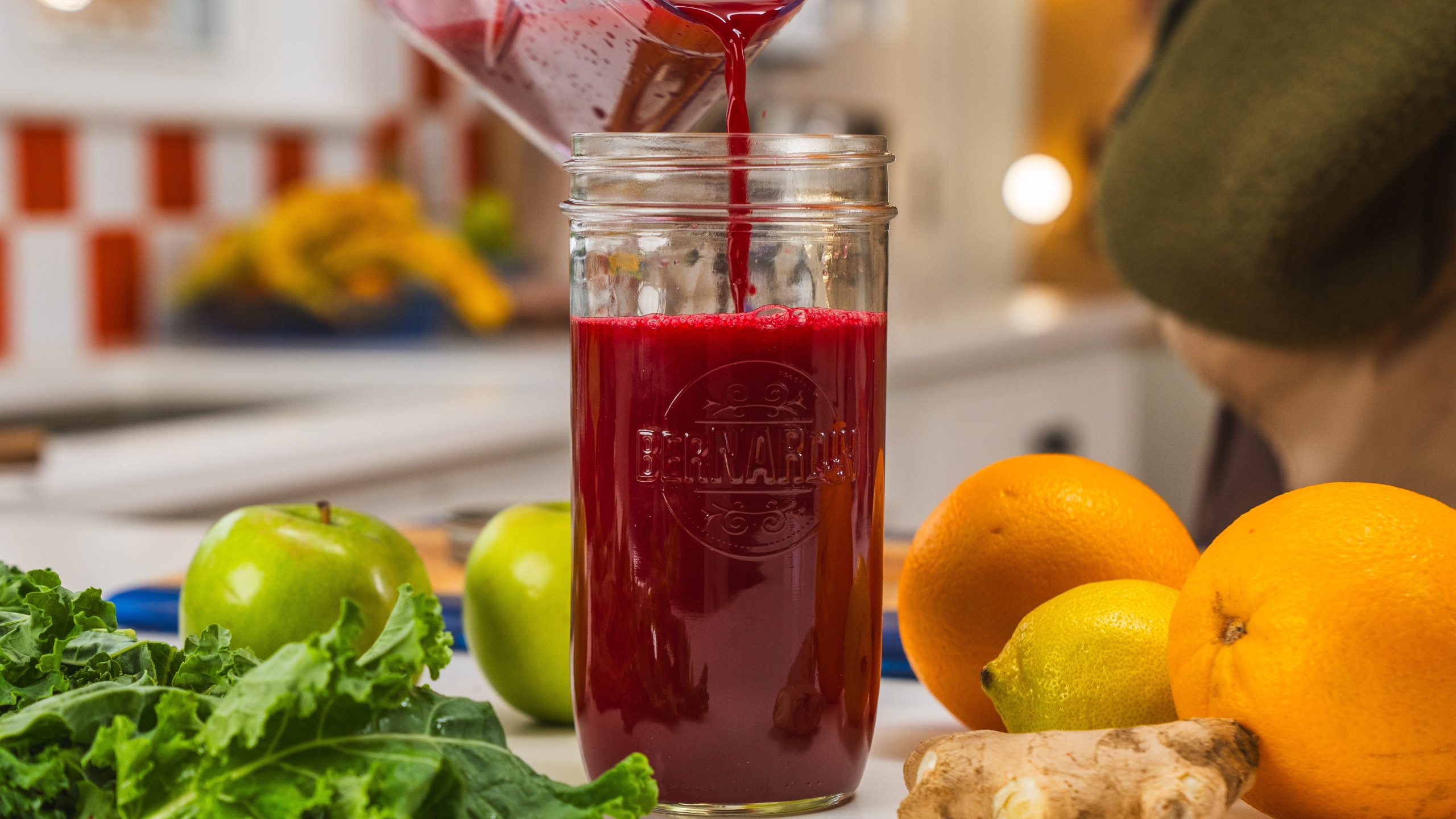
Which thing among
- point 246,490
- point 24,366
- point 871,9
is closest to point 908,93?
point 871,9

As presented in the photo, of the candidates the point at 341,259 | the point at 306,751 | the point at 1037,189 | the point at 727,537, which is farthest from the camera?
the point at 1037,189

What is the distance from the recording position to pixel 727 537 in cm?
56

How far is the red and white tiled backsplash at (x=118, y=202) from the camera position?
2.13 meters

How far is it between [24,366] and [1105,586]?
6.13ft

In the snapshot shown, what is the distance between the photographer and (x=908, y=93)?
3367mm

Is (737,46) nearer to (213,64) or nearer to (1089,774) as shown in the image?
(1089,774)

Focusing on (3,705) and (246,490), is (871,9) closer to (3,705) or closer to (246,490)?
(246,490)

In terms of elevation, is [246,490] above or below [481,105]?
below

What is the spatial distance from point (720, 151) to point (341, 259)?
1777 millimetres

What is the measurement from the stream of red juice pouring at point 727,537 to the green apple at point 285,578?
0.36 feet

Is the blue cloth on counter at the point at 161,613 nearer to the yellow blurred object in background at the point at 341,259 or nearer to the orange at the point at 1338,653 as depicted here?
the orange at the point at 1338,653

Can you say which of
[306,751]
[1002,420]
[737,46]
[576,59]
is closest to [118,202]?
[1002,420]

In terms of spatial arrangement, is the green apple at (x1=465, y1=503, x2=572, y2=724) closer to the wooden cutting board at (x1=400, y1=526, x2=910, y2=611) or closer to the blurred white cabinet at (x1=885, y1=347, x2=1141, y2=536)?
the wooden cutting board at (x1=400, y1=526, x2=910, y2=611)

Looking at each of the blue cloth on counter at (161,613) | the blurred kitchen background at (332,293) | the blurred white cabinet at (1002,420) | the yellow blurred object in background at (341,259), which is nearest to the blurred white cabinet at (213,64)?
the blurred kitchen background at (332,293)
